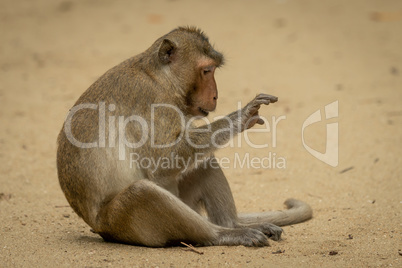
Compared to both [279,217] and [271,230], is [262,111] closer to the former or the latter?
[279,217]

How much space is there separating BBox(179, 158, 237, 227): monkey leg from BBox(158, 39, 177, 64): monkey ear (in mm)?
1108

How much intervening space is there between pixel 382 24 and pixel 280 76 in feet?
13.7

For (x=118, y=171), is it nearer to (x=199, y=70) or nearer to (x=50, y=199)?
(x=199, y=70)

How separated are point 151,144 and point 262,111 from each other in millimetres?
4739

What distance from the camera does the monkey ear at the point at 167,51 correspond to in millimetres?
5824

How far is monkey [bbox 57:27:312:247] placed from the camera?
5.34 metres

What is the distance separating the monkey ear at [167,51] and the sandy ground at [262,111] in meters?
1.76

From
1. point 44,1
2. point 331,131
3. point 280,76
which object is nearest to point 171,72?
point 331,131

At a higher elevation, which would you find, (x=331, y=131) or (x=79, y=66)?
(x=79, y=66)

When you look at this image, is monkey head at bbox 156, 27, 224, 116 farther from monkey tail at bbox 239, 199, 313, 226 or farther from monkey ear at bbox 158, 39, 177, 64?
monkey tail at bbox 239, 199, 313, 226

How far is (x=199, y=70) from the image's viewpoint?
5848 mm

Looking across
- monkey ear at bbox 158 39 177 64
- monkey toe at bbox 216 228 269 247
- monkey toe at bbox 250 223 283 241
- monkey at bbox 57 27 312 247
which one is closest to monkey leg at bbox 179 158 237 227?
monkey at bbox 57 27 312 247

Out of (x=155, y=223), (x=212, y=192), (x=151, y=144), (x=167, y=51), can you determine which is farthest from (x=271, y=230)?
(x=167, y=51)

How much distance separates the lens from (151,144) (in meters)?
5.50
